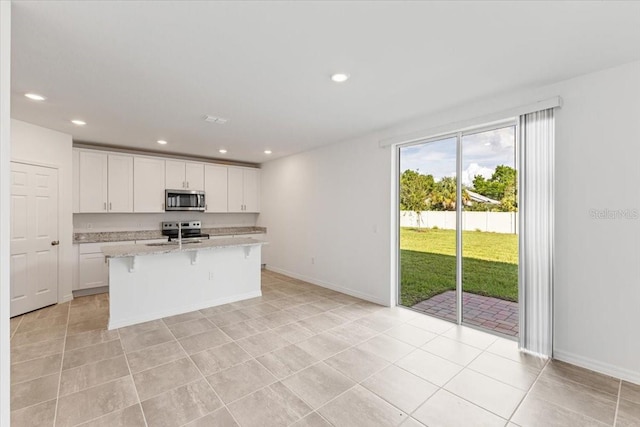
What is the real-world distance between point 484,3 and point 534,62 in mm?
1039

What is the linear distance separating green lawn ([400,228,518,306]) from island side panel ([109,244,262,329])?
239 centimetres

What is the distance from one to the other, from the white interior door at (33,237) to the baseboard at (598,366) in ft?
20.9

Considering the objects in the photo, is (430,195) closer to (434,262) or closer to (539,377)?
(434,262)

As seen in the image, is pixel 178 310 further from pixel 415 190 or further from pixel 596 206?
pixel 596 206

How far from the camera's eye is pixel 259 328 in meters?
3.50

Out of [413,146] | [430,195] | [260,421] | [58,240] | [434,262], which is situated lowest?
[260,421]

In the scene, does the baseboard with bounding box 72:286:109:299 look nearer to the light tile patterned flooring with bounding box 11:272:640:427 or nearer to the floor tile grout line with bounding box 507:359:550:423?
the light tile patterned flooring with bounding box 11:272:640:427

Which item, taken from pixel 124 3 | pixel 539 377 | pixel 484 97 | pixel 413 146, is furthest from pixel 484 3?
pixel 539 377

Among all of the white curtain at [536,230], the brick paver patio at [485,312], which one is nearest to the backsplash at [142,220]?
the brick paver patio at [485,312]

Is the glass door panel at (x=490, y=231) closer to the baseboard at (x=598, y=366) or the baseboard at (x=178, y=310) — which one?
the baseboard at (x=598, y=366)

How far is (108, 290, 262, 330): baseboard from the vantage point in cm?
354

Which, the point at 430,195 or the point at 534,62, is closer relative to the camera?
the point at 534,62

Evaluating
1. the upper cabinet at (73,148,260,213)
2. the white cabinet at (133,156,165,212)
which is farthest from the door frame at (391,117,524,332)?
the white cabinet at (133,156,165,212)

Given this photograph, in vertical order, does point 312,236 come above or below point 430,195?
below
